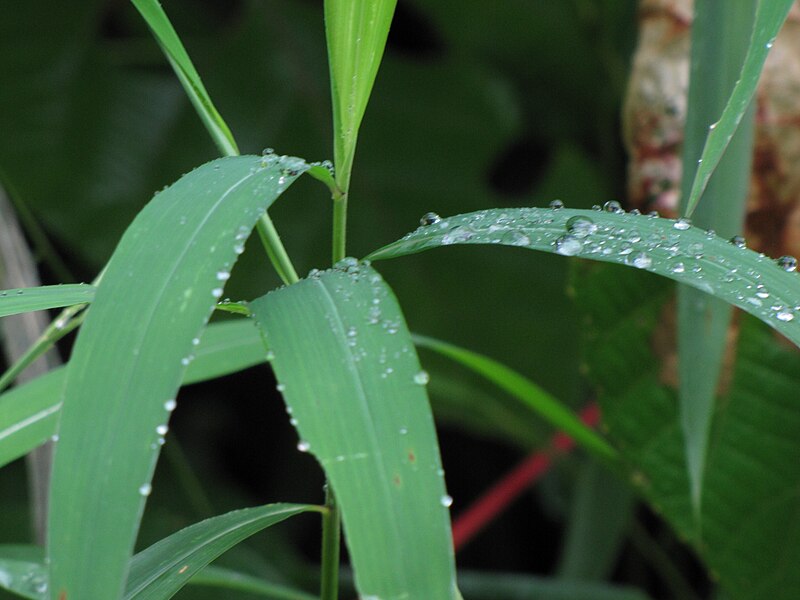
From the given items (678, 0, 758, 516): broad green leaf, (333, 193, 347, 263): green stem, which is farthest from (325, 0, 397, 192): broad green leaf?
(678, 0, 758, 516): broad green leaf

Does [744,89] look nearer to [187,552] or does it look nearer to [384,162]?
[187,552]

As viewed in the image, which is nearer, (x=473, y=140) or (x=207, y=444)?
(x=473, y=140)

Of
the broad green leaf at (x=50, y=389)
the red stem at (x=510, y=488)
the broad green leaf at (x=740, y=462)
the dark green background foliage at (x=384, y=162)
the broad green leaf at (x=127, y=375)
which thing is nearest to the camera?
the broad green leaf at (x=127, y=375)

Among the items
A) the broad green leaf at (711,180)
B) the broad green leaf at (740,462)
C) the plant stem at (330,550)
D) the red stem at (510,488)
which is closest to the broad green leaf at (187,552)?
the plant stem at (330,550)

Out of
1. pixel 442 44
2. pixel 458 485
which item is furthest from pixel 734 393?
pixel 442 44

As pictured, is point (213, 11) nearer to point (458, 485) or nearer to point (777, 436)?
point (458, 485)

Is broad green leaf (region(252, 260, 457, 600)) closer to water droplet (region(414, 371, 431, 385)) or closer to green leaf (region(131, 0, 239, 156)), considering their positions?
water droplet (region(414, 371, 431, 385))

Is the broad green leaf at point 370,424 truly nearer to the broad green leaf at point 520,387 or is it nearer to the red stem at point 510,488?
the broad green leaf at point 520,387
